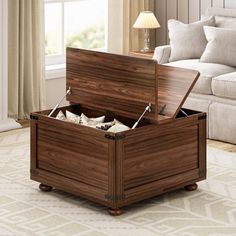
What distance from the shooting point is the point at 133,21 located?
274 inches

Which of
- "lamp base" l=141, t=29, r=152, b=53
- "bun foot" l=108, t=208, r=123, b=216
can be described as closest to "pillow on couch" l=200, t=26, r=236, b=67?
"lamp base" l=141, t=29, r=152, b=53

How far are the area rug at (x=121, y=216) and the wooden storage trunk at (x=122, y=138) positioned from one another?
3.3 inches

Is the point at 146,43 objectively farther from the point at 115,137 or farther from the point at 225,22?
the point at 115,137

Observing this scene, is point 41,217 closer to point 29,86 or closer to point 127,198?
point 127,198

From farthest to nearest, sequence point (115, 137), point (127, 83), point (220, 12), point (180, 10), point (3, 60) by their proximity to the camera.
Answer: point (180, 10)
point (220, 12)
point (3, 60)
point (127, 83)
point (115, 137)

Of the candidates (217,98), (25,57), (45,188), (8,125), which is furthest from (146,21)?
(45,188)

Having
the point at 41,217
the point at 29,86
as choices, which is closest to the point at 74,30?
the point at 29,86

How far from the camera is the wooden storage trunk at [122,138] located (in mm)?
3883

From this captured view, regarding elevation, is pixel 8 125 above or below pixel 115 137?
below

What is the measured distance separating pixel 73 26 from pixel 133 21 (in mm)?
612

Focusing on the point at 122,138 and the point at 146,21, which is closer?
the point at 122,138

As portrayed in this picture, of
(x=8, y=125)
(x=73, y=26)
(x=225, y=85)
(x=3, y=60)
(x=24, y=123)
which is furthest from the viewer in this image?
(x=73, y=26)

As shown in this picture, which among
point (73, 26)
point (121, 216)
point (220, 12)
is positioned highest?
point (220, 12)

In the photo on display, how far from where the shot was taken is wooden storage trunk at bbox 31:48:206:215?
3.88 m
